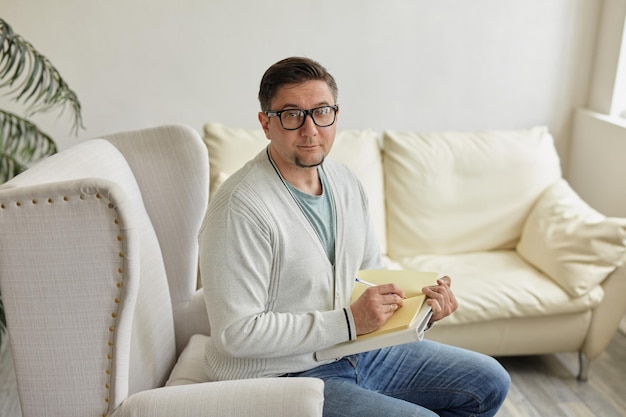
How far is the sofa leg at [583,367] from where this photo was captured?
2.48 m

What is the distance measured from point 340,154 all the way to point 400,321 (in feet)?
4.46

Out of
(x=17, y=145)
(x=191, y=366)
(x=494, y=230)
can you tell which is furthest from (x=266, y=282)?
(x=494, y=230)

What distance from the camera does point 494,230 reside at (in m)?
2.75

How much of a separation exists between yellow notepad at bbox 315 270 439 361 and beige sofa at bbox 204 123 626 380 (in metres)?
0.80

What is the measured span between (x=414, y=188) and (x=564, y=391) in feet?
3.08

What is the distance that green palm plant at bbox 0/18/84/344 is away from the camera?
2123mm

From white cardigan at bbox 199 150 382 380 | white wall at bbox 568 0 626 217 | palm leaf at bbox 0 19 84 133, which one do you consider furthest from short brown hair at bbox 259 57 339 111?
white wall at bbox 568 0 626 217

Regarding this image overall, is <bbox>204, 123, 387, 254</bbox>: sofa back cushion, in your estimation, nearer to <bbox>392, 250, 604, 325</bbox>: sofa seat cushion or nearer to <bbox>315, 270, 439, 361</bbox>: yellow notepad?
<bbox>392, 250, 604, 325</bbox>: sofa seat cushion

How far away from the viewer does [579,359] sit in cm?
254

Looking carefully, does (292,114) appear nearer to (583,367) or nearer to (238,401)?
(238,401)

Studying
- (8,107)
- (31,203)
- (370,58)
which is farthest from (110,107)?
(31,203)

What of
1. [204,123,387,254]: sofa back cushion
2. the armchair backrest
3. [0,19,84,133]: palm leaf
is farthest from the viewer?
[204,123,387,254]: sofa back cushion

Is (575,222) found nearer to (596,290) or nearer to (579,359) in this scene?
(596,290)

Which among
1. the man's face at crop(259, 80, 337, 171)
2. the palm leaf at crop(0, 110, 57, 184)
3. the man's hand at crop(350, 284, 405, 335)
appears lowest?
the man's hand at crop(350, 284, 405, 335)
